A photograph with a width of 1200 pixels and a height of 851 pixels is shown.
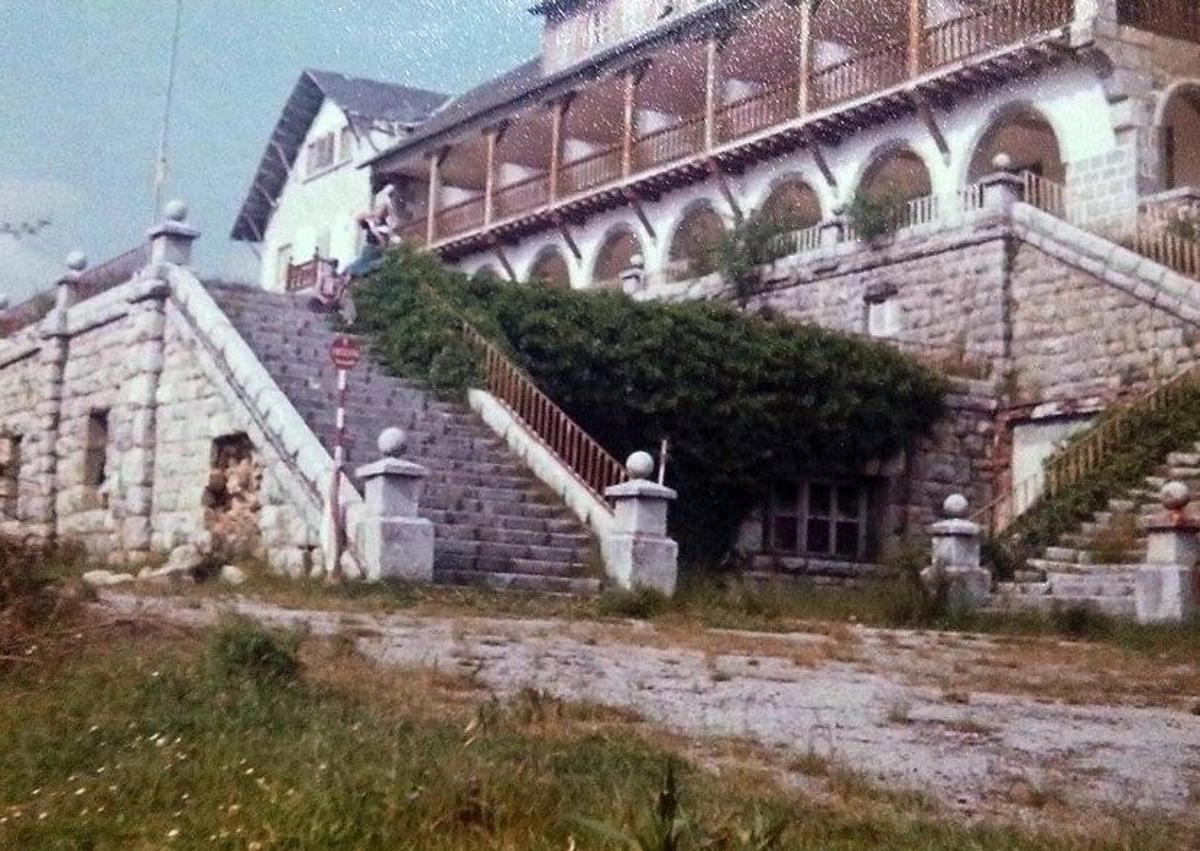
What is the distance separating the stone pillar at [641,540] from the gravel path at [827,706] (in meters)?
3.42

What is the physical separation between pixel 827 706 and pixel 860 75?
70.4 ft

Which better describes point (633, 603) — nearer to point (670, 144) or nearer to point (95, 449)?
point (95, 449)

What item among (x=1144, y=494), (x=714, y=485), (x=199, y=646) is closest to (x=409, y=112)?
(x=714, y=485)

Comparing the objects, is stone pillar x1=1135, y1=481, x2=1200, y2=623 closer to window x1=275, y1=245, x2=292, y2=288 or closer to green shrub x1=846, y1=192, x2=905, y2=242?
green shrub x1=846, y1=192, x2=905, y2=242

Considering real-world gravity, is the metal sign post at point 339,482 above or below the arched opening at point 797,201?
below

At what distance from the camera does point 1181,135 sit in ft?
81.4

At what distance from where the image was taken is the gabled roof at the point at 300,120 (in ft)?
Result: 122

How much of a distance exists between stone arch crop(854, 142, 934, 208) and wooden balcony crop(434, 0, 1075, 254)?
2.62 feet

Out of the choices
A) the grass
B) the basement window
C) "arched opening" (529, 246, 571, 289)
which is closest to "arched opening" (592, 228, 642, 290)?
"arched opening" (529, 246, 571, 289)

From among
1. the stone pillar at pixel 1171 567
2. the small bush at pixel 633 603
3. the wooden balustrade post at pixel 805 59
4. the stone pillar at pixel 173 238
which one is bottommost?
the small bush at pixel 633 603

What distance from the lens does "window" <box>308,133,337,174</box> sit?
37.4 metres

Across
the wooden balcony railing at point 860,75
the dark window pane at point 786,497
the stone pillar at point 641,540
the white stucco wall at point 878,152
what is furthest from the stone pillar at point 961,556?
the wooden balcony railing at point 860,75

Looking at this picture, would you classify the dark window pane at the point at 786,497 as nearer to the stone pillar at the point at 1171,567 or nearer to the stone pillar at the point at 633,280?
the stone pillar at the point at 1171,567

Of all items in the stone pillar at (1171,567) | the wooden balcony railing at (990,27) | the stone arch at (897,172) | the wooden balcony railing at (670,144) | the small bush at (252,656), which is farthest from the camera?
the wooden balcony railing at (670,144)
